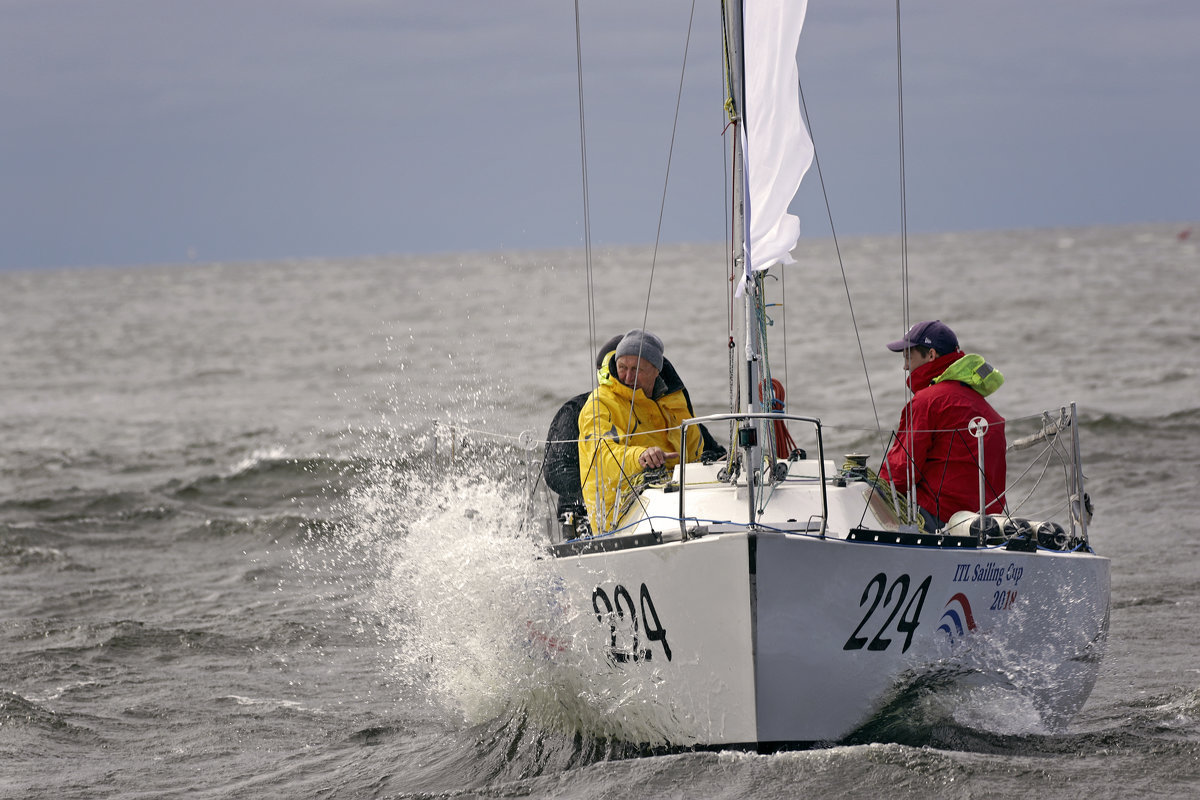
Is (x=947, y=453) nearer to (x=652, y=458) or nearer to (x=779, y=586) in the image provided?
(x=652, y=458)

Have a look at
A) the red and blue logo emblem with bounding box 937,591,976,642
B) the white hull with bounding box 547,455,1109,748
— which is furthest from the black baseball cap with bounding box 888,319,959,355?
the red and blue logo emblem with bounding box 937,591,976,642

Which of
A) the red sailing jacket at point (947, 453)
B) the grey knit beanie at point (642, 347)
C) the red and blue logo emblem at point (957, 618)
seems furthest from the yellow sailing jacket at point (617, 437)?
the red and blue logo emblem at point (957, 618)

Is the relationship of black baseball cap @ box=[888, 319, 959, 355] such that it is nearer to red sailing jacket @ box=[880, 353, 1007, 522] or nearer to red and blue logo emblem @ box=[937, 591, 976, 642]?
red sailing jacket @ box=[880, 353, 1007, 522]

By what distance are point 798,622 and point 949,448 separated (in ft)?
5.29

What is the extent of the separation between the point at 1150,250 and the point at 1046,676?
282 feet

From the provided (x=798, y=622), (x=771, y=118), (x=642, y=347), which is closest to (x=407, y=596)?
(x=642, y=347)

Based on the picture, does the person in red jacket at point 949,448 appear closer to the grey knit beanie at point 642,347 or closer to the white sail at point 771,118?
the grey knit beanie at point 642,347

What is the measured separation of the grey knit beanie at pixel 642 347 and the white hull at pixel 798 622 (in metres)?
1.08

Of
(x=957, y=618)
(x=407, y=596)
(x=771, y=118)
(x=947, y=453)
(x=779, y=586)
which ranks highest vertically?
(x=771, y=118)

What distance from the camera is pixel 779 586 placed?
5.13 m

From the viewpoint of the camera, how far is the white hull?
5176 mm

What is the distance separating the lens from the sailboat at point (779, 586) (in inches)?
205

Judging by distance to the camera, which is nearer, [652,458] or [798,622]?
[798,622]

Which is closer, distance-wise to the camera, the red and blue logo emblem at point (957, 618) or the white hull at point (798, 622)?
the white hull at point (798, 622)
